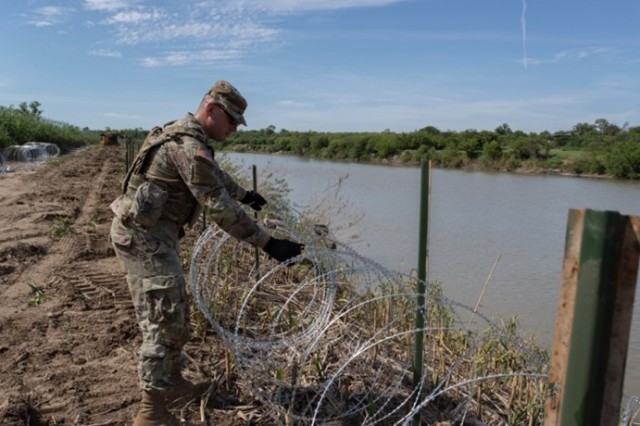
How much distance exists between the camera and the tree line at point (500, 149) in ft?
99.0

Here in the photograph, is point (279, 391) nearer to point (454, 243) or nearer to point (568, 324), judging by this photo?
point (568, 324)

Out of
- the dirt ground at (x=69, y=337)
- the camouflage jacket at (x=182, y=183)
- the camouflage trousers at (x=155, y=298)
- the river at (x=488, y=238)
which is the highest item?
the camouflage jacket at (x=182, y=183)

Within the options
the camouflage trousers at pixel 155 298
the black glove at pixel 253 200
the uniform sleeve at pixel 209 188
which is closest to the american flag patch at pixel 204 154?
the uniform sleeve at pixel 209 188

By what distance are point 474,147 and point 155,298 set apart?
39.0m

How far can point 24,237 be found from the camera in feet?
25.0

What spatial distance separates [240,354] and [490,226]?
34.8 ft

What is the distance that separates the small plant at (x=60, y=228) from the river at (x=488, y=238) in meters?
2.79

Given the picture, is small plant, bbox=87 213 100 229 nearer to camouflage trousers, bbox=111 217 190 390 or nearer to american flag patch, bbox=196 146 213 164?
camouflage trousers, bbox=111 217 190 390

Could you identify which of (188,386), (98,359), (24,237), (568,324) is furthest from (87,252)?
(568,324)

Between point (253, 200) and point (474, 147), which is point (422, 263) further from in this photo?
point (474, 147)

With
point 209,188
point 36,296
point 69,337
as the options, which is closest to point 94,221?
point 36,296

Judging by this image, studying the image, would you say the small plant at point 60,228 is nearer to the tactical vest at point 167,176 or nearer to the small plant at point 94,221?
the small plant at point 94,221

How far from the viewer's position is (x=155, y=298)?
2.97 metres

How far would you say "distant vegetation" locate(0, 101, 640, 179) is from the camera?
96.6 feet
